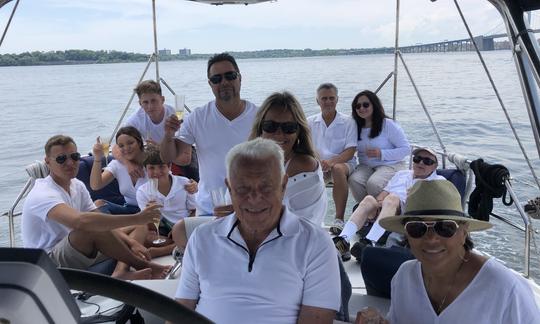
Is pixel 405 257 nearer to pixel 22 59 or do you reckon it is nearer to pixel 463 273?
pixel 463 273

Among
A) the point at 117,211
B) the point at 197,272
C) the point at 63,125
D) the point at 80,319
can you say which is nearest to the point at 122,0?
the point at 117,211

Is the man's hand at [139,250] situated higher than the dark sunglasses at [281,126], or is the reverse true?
the dark sunglasses at [281,126]

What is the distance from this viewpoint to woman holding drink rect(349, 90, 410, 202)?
387 centimetres

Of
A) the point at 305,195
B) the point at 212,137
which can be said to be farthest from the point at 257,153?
the point at 212,137

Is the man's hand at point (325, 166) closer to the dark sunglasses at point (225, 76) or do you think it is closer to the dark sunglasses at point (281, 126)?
the dark sunglasses at point (225, 76)

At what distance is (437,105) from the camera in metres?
12.5

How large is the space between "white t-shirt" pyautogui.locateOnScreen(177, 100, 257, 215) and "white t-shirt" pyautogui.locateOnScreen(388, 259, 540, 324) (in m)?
1.28

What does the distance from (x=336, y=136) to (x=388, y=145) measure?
0.40 metres

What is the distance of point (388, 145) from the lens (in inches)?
157

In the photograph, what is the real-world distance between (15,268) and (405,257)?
1463 mm

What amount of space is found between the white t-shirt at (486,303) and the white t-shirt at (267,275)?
0.71 ft

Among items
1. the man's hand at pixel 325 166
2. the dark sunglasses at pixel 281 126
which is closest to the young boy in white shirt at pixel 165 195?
the man's hand at pixel 325 166

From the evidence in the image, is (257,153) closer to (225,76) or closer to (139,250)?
(225,76)

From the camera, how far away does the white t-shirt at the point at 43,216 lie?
98.4 inches
